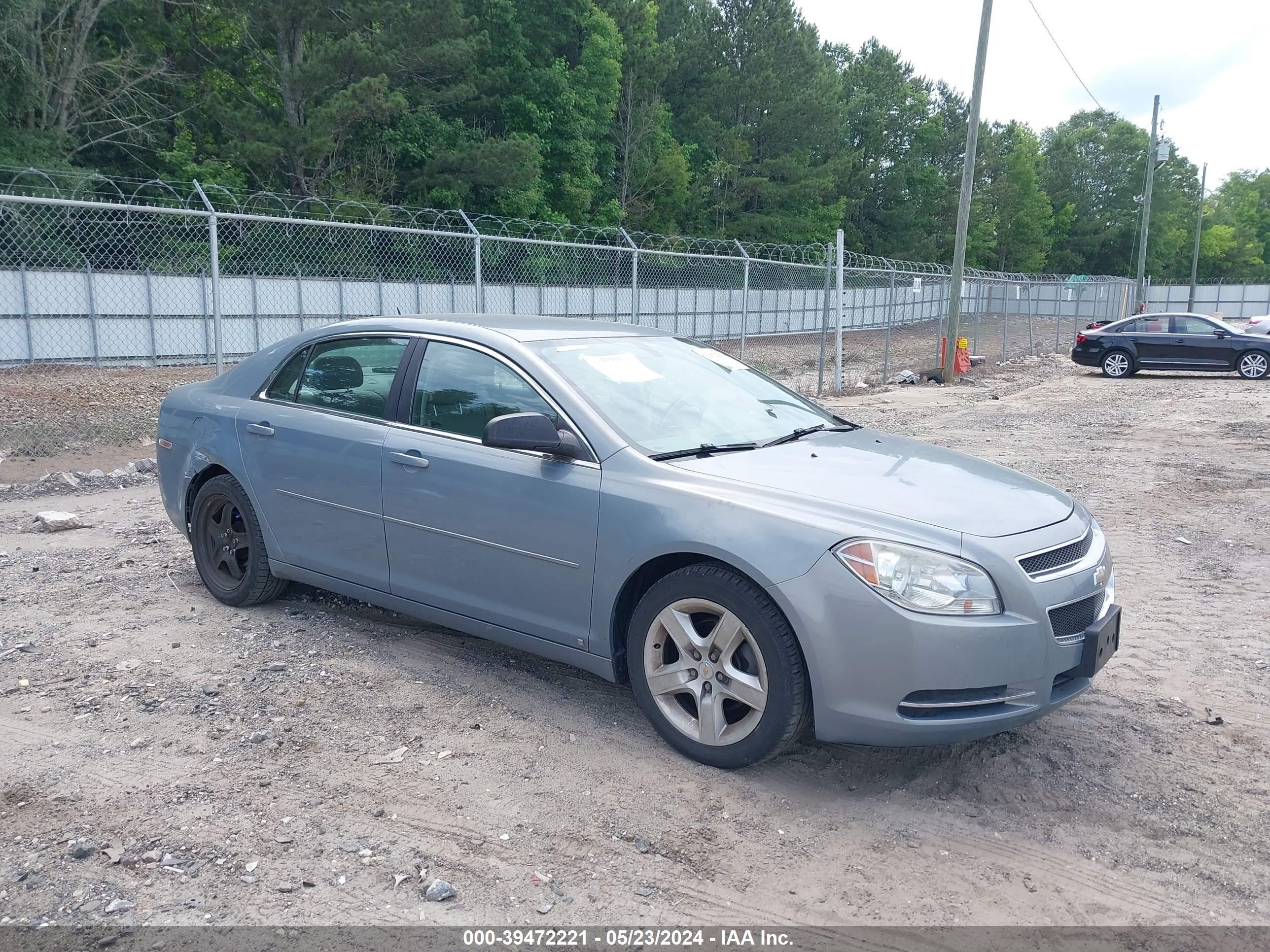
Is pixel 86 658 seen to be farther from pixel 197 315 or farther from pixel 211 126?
pixel 211 126

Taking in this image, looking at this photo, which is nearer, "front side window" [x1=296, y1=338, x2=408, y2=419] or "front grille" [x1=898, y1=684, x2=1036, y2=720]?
"front grille" [x1=898, y1=684, x2=1036, y2=720]

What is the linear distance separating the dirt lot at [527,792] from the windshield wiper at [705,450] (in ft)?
3.54

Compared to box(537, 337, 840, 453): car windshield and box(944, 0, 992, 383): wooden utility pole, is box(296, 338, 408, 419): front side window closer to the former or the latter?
box(537, 337, 840, 453): car windshield

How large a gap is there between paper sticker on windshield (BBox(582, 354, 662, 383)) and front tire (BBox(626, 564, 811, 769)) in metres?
1.09

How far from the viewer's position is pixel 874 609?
325 centimetres

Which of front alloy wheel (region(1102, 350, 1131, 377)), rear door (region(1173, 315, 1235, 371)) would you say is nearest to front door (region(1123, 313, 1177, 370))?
rear door (region(1173, 315, 1235, 371))

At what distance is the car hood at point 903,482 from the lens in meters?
3.54

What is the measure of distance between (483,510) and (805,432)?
1.47 meters

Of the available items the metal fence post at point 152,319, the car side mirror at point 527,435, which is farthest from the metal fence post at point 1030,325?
the car side mirror at point 527,435

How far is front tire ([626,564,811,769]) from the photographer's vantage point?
340cm

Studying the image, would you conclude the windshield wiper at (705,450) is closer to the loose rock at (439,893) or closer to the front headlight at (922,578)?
the front headlight at (922,578)

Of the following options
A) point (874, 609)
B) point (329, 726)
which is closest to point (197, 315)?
point (329, 726)

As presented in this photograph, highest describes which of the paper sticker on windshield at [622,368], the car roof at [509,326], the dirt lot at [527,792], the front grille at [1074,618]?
the car roof at [509,326]

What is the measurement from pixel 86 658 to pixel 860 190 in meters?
56.9
